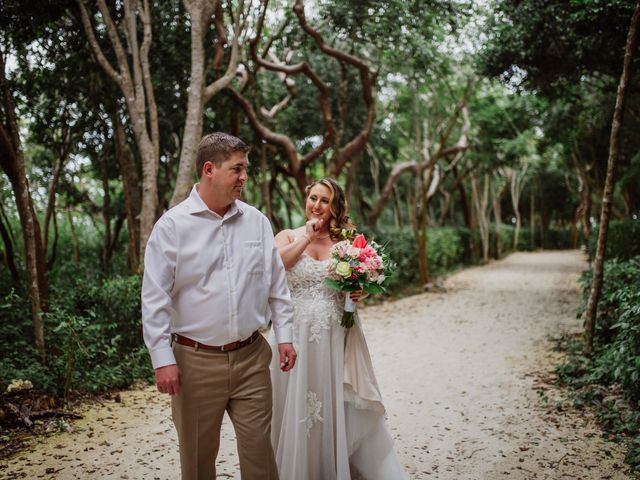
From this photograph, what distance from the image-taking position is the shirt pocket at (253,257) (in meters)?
2.84

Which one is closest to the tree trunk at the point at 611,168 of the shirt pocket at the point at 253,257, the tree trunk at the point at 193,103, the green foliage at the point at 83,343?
the shirt pocket at the point at 253,257

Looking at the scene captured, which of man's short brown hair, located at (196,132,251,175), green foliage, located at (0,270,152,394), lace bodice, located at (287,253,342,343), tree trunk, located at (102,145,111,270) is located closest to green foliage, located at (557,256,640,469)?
lace bodice, located at (287,253,342,343)

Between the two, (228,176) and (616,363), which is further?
(616,363)

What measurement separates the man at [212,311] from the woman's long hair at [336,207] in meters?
1.16

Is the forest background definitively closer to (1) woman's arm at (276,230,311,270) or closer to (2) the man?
(1) woman's arm at (276,230,311,270)

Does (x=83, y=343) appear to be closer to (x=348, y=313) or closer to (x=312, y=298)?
(x=312, y=298)

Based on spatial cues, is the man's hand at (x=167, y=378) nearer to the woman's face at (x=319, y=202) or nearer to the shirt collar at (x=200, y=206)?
the shirt collar at (x=200, y=206)

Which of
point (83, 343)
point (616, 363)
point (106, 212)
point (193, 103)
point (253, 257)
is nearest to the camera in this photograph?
point (253, 257)

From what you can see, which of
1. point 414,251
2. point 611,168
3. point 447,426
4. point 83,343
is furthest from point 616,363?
point 414,251

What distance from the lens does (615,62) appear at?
33.3ft

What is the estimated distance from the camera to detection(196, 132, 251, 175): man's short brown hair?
2760 mm

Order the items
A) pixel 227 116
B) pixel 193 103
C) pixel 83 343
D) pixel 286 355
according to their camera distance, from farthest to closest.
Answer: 1. pixel 227 116
2. pixel 193 103
3. pixel 83 343
4. pixel 286 355

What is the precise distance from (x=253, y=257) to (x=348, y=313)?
114 centimetres

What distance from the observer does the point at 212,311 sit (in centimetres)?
273
